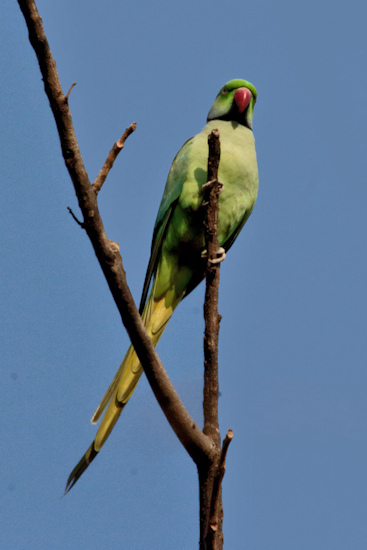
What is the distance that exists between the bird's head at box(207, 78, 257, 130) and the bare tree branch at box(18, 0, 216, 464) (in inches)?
75.3

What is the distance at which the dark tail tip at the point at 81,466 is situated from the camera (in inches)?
99.5

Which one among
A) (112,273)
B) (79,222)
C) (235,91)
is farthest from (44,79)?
(235,91)

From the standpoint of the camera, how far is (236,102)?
146 inches

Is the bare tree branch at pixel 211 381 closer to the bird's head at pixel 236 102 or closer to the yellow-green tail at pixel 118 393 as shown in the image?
the yellow-green tail at pixel 118 393

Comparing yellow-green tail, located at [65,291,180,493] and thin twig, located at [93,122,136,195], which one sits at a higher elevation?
thin twig, located at [93,122,136,195]

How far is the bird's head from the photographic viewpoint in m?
3.70

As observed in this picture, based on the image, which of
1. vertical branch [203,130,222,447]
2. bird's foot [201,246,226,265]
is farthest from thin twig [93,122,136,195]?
bird's foot [201,246,226,265]

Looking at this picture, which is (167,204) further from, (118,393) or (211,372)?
(211,372)

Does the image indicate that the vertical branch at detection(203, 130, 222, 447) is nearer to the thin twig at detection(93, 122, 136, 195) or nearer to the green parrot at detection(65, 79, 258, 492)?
the thin twig at detection(93, 122, 136, 195)

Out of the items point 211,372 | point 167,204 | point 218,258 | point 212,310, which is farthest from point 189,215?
point 211,372

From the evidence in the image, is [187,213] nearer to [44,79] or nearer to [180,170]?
[180,170]

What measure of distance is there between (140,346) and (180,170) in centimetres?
147

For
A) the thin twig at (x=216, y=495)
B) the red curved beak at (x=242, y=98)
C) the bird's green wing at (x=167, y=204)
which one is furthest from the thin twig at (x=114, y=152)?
the red curved beak at (x=242, y=98)

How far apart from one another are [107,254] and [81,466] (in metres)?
1.04
